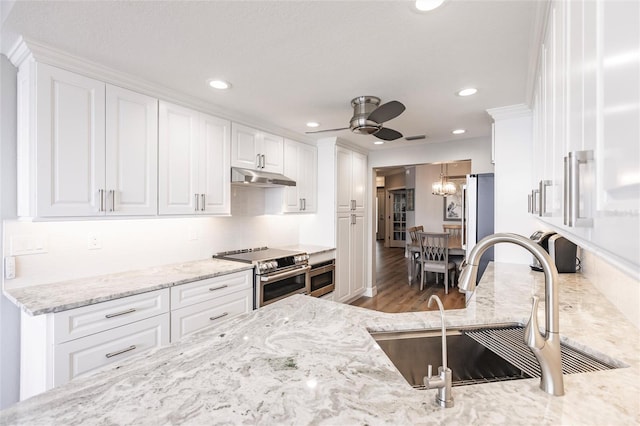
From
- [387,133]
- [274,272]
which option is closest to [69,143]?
[274,272]

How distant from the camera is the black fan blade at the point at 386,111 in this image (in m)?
2.23

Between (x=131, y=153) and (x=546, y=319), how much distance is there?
255 centimetres

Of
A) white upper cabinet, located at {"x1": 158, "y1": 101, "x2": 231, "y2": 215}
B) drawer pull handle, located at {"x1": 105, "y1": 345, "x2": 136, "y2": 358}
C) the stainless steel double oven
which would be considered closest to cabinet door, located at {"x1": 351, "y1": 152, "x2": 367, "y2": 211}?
the stainless steel double oven

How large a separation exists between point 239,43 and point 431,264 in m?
4.55

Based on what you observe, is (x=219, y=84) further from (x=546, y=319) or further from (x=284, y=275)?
(x=546, y=319)

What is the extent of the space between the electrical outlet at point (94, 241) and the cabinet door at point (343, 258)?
2.67 m

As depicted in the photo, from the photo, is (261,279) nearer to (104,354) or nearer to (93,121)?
(104,354)

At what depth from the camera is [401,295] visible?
4941 millimetres

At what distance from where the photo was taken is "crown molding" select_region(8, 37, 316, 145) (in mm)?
1790

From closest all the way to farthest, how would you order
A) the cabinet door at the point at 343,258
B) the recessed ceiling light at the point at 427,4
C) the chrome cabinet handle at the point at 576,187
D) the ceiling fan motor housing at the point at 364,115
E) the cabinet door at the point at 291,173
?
the chrome cabinet handle at the point at 576,187
the recessed ceiling light at the point at 427,4
the ceiling fan motor housing at the point at 364,115
the cabinet door at the point at 291,173
the cabinet door at the point at 343,258

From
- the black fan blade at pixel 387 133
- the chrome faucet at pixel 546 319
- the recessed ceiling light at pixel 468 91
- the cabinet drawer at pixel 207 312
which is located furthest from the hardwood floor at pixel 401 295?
the chrome faucet at pixel 546 319

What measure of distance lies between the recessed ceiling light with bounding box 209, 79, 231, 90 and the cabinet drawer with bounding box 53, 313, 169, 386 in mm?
1746

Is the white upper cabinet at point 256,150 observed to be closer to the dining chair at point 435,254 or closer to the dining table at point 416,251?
the dining chair at point 435,254

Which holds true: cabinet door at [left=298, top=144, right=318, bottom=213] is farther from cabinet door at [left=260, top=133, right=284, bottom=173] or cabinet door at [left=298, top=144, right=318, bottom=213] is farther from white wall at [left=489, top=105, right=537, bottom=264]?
white wall at [left=489, top=105, right=537, bottom=264]
